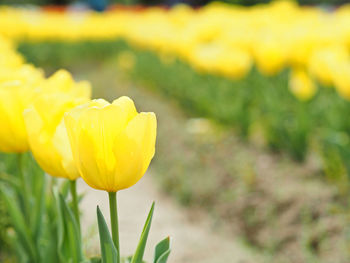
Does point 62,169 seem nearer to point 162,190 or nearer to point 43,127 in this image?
point 43,127

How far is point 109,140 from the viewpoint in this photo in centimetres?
103

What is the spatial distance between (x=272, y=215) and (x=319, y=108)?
100 cm

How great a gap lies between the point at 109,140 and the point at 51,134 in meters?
0.27

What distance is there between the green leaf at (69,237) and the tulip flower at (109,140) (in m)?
0.27

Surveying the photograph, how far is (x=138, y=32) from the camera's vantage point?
8.03m

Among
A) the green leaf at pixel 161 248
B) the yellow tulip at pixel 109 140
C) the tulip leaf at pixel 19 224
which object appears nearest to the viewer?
the yellow tulip at pixel 109 140

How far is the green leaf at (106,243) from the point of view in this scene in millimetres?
1053

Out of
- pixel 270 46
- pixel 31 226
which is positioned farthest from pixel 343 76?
pixel 31 226

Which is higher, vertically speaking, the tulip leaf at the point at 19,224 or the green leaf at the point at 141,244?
the green leaf at the point at 141,244

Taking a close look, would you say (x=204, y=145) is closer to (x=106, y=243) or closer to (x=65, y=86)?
(x=65, y=86)

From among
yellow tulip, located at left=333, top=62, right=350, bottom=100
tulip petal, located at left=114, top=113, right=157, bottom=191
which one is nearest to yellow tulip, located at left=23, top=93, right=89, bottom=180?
tulip petal, located at left=114, top=113, right=157, bottom=191

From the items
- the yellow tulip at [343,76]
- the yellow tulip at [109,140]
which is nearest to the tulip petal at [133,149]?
the yellow tulip at [109,140]

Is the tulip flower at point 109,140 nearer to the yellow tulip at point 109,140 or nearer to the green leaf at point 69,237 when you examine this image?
the yellow tulip at point 109,140

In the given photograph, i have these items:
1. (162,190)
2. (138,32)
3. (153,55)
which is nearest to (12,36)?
(138,32)
